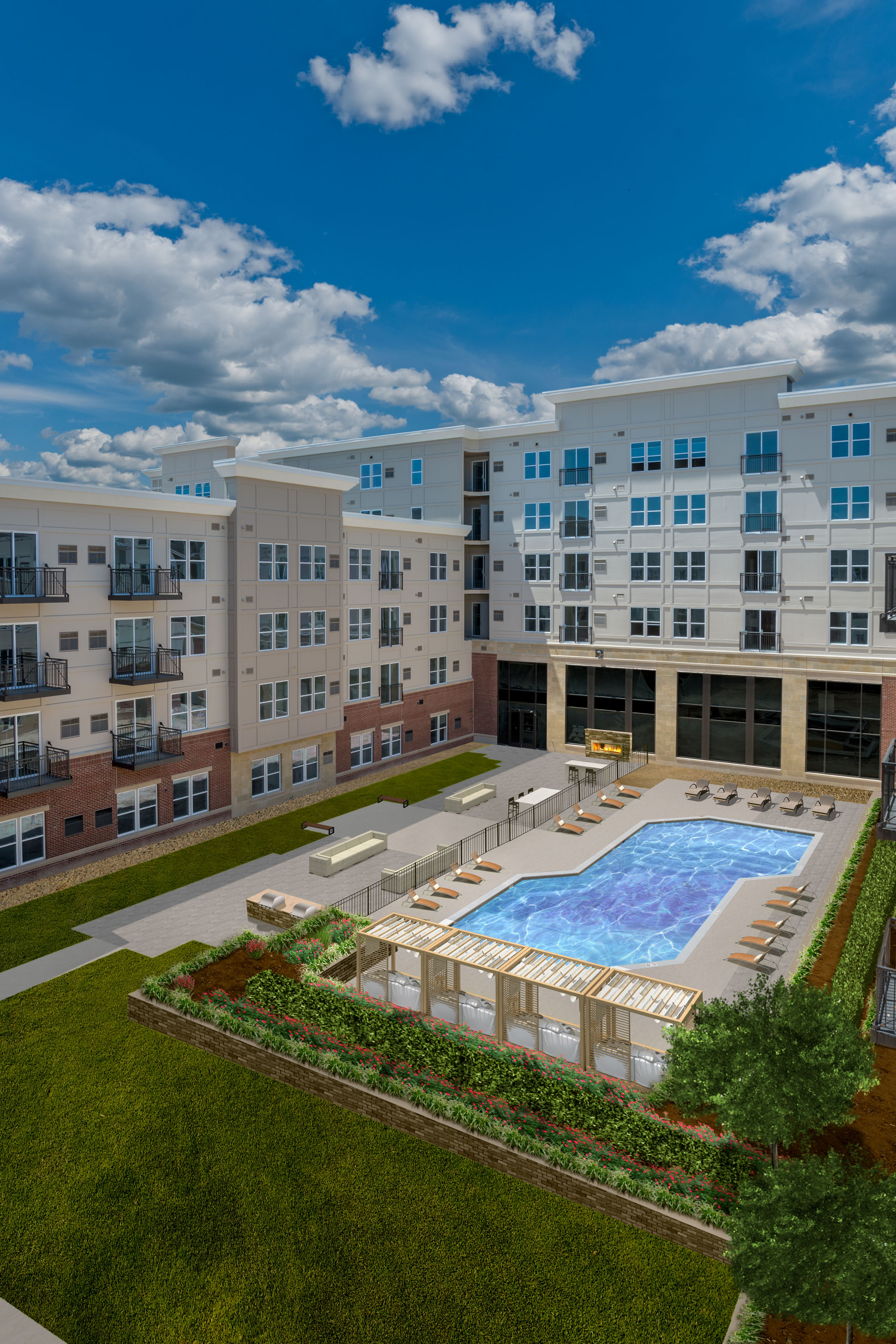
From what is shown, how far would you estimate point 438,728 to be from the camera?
138ft

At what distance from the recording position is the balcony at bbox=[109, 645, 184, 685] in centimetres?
2538

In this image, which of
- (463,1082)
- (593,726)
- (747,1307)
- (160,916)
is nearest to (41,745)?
(160,916)

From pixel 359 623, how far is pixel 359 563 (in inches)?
103

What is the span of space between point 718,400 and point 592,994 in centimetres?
2920

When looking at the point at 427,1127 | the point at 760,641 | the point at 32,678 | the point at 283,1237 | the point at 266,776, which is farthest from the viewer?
the point at 760,641

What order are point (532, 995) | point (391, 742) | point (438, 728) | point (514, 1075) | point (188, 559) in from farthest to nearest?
1. point (438, 728)
2. point (391, 742)
3. point (188, 559)
4. point (532, 995)
5. point (514, 1075)

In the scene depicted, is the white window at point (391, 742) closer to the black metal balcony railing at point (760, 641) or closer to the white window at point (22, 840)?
the black metal balcony railing at point (760, 641)

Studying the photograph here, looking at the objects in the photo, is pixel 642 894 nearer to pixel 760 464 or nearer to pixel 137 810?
pixel 137 810

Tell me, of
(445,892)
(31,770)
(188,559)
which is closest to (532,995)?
(445,892)

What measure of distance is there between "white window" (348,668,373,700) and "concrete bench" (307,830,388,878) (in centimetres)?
891

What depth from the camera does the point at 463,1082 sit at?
1371 cm

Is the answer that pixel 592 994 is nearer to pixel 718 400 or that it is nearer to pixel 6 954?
pixel 6 954

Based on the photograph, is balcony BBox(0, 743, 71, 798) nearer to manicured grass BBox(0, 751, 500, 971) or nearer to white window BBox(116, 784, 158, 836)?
white window BBox(116, 784, 158, 836)

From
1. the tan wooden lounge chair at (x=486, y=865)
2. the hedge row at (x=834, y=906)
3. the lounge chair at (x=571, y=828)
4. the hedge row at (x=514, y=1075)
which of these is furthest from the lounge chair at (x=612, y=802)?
the hedge row at (x=514, y=1075)
